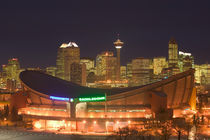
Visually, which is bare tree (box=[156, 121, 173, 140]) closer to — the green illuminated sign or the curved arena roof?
the green illuminated sign

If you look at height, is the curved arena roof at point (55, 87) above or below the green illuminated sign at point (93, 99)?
above

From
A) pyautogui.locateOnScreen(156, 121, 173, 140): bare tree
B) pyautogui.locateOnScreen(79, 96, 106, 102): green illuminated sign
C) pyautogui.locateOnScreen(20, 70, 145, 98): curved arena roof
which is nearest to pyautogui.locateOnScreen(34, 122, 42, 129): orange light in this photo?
pyautogui.locateOnScreen(20, 70, 145, 98): curved arena roof

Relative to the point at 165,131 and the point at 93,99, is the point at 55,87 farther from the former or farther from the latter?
the point at 165,131

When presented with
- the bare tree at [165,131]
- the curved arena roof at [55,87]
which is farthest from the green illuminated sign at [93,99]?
the bare tree at [165,131]

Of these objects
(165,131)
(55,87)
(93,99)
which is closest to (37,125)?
(55,87)

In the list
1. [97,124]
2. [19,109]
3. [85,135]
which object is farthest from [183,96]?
[19,109]

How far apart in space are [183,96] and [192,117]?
539 centimetres

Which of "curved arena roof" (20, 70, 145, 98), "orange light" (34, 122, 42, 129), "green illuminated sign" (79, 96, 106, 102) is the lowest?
"orange light" (34, 122, 42, 129)

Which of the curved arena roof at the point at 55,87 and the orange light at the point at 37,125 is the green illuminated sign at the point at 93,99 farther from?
the orange light at the point at 37,125

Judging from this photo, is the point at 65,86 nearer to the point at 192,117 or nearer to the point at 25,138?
the point at 25,138

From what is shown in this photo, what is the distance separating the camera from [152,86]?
67.1 meters

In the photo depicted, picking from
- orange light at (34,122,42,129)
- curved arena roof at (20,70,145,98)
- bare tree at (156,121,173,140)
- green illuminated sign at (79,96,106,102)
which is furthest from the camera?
curved arena roof at (20,70,145,98)

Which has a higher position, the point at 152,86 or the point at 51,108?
the point at 152,86

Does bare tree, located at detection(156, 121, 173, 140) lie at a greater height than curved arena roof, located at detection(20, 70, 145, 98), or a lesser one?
lesser
